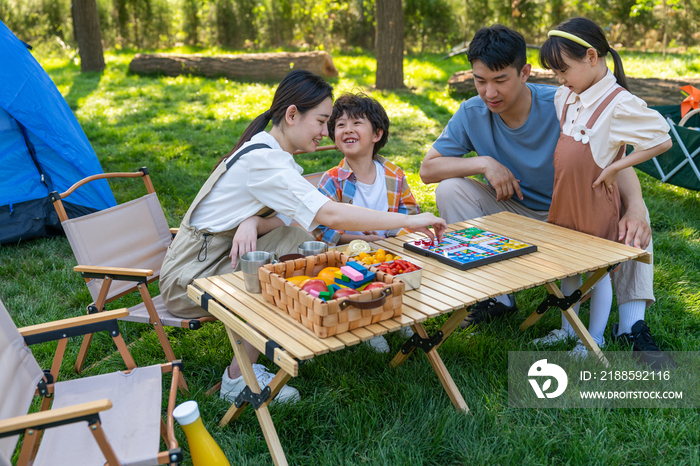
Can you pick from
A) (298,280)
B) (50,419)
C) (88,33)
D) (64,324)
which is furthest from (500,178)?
(88,33)

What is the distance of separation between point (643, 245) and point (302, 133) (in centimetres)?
179

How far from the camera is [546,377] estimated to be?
264 centimetres

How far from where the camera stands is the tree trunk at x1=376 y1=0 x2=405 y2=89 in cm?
943

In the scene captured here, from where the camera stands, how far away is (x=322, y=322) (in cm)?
174

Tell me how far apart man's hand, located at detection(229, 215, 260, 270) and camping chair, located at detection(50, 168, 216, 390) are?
326 millimetres

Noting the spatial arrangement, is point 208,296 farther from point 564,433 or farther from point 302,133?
point 564,433

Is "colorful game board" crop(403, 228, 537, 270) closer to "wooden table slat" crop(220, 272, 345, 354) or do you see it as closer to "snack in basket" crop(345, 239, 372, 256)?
"snack in basket" crop(345, 239, 372, 256)

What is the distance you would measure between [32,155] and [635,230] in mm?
4623

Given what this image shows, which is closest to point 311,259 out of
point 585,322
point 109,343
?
point 109,343

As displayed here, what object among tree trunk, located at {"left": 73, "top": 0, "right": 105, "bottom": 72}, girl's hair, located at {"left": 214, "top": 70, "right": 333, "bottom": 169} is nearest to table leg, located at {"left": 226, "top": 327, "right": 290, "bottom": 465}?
girl's hair, located at {"left": 214, "top": 70, "right": 333, "bottom": 169}

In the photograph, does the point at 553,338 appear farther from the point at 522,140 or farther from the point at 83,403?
the point at 83,403

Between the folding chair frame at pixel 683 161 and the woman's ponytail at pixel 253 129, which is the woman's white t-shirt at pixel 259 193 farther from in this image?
the folding chair frame at pixel 683 161

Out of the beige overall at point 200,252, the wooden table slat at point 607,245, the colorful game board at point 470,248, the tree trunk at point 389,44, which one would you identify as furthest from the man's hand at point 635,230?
the tree trunk at point 389,44

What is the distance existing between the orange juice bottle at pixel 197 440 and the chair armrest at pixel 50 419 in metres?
0.40
